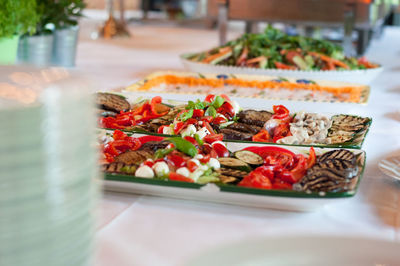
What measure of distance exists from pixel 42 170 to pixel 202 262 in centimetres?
28

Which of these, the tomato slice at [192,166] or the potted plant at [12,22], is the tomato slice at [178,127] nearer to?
the tomato slice at [192,166]

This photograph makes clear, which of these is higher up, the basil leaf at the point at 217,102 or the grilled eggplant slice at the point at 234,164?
the basil leaf at the point at 217,102

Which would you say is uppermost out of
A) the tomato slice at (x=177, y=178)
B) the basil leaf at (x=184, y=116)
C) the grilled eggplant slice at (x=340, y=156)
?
the basil leaf at (x=184, y=116)

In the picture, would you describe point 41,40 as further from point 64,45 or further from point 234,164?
point 234,164

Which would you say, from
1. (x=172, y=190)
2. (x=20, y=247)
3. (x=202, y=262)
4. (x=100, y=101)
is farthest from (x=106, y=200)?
(x=100, y=101)

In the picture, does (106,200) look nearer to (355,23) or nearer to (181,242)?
(181,242)

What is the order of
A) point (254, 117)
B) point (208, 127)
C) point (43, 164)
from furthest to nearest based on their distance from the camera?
point (254, 117) → point (208, 127) → point (43, 164)

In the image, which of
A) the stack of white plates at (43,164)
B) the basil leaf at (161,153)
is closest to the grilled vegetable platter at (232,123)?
the basil leaf at (161,153)

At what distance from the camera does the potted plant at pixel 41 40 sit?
221cm

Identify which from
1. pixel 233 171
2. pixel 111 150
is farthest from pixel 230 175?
pixel 111 150

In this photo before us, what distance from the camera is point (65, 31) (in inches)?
97.7

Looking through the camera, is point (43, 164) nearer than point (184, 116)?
Yes

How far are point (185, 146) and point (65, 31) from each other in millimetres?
1782

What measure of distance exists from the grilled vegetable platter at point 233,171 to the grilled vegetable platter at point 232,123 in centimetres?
8
